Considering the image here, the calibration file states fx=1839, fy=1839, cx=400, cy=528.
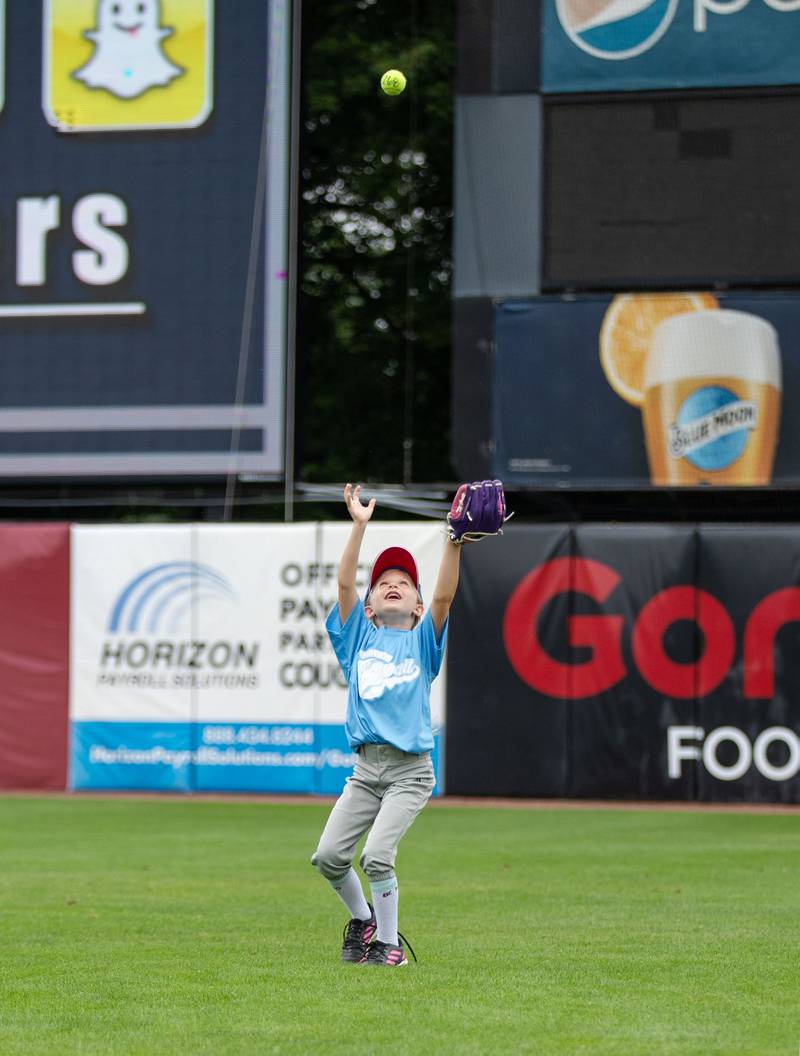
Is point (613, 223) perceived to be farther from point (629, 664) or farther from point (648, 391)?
point (629, 664)

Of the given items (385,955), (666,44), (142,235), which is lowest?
(385,955)

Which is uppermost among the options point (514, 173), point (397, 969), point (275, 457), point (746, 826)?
point (514, 173)

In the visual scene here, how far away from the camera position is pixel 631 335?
56.3ft

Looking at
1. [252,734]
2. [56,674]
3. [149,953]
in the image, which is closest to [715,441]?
[252,734]

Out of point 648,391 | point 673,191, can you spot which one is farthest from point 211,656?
point 673,191

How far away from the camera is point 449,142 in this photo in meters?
27.1

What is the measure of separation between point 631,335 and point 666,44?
277 cm

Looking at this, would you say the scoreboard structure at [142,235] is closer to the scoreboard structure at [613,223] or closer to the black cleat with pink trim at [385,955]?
the scoreboard structure at [613,223]

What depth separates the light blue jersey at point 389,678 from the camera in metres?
7.27

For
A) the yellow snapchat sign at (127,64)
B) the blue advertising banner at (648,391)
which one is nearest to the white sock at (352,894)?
the blue advertising banner at (648,391)

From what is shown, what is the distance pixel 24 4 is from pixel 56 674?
6878 millimetres

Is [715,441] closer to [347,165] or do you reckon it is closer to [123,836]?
[123,836]

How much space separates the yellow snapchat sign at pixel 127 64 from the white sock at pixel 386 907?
12.5 m

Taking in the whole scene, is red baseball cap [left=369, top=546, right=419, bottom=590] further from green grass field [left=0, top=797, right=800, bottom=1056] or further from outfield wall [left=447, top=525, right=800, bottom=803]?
outfield wall [left=447, top=525, right=800, bottom=803]
